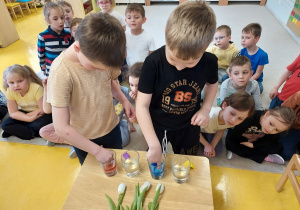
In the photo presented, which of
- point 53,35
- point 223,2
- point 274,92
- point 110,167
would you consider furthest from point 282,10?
point 110,167

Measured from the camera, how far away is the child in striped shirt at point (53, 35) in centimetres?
195

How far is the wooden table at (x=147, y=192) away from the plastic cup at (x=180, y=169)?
26mm

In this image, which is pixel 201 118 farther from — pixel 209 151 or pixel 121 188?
pixel 209 151

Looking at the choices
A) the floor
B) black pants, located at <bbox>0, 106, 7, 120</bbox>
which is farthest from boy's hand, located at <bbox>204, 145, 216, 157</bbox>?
black pants, located at <bbox>0, 106, 7, 120</bbox>

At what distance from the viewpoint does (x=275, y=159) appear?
1.63m

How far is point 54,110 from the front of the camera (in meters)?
0.78

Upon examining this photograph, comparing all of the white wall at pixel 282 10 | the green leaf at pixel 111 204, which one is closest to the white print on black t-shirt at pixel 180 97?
the green leaf at pixel 111 204

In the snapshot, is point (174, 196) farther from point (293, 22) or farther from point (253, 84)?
point (293, 22)

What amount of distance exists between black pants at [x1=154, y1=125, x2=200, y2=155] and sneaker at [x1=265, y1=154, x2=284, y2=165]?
29.7 inches

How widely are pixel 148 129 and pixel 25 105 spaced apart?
1.58 metres

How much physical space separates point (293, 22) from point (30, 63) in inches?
183

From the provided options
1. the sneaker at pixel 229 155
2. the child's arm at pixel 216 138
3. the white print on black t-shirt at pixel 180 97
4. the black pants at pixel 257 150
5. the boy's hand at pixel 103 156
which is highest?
the white print on black t-shirt at pixel 180 97

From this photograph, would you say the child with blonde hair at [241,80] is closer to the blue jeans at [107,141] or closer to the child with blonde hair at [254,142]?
the child with blonde hair at [254,142]

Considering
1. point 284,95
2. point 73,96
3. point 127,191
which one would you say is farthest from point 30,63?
point 284,95
